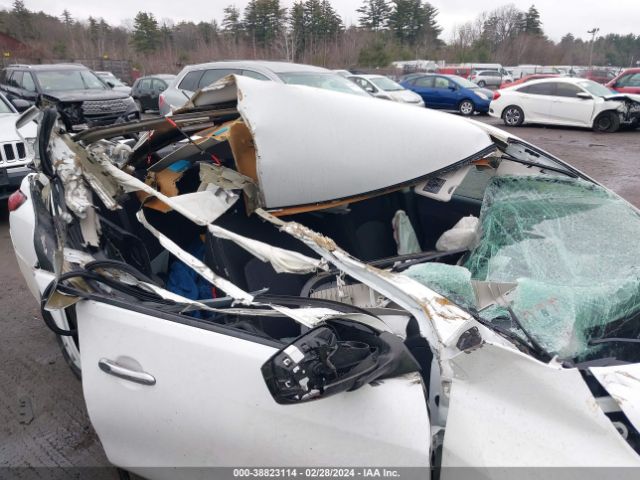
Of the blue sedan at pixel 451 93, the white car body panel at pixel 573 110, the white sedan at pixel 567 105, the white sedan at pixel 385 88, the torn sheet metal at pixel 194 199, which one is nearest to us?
the torn sheet metal at pixel 194 199

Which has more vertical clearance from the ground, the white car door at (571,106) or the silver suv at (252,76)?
the silver suv at (252,76)

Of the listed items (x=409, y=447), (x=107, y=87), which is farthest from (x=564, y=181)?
(x=107, y=87)

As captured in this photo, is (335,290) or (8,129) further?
(8,129)

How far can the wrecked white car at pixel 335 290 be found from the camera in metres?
1.26

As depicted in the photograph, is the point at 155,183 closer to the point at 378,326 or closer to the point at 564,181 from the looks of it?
the point at 378,326

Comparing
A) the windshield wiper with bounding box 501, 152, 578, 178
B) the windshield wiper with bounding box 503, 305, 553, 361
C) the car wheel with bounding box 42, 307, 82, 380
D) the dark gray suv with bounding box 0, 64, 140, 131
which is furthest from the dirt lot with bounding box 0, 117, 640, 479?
the dark gray suv with bounding box 0, 64, 140, 131

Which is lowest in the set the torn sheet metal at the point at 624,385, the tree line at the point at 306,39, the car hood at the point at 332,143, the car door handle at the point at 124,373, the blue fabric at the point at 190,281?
the blue fabric at the point at 190,281

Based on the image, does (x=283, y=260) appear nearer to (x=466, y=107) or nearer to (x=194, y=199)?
(x=194, y=199)

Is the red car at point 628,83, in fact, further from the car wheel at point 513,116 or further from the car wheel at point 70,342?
the car wheel at point 70,342

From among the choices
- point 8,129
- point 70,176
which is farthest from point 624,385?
point 8,129

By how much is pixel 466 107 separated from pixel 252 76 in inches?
393

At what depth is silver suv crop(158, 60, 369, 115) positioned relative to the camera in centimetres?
766

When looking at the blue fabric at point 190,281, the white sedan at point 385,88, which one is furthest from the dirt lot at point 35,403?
the white sedan at point 385,88

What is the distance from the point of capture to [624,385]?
1.28m
